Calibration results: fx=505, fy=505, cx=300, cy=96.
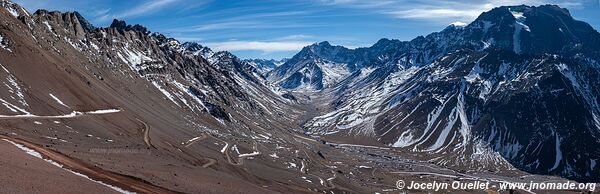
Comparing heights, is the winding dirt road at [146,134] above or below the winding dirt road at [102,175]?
below

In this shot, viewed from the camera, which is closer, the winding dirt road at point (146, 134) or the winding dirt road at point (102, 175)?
the winding dirt road at point (102, 175)

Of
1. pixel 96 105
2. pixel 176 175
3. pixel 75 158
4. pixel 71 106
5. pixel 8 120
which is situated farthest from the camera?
pixel 96 105

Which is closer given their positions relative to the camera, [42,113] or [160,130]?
[42,113]

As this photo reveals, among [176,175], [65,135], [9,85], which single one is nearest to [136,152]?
[65,135]

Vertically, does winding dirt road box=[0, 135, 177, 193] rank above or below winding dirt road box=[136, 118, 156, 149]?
above

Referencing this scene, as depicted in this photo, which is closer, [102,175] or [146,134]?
[102,175]

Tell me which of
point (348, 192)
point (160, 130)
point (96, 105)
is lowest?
point (348, 192)

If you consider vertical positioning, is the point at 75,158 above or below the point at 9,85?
below

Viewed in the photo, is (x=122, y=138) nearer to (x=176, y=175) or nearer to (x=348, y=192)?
(x=176, y=175)

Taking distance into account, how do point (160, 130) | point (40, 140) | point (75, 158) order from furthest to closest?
1. point (160, 130)
2. point (40, 140)
3. point (75, 158)

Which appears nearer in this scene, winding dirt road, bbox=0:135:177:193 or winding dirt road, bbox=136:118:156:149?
winding dirt road, bbox=0:135:177:193

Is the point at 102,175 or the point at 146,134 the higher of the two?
the point at 102,175
